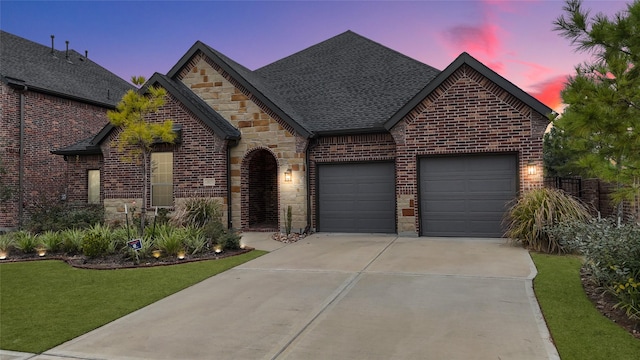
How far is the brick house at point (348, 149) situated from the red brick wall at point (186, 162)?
1.5 inches

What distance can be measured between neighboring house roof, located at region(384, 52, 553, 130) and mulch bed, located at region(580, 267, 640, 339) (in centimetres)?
587

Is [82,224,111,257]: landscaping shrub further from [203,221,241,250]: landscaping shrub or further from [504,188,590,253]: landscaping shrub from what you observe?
[504,188,590,253]: landscaping shrub

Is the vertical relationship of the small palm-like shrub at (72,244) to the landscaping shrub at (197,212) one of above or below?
below

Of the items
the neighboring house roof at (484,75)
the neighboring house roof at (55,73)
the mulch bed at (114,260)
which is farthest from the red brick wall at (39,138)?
the neighboring house roof at (484,75)

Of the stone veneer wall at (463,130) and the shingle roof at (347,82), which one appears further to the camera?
the shingle roof at (347,82)

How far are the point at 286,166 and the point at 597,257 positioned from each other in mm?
9376

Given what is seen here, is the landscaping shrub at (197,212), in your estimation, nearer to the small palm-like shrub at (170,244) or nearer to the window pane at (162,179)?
the window pane at (162,179)

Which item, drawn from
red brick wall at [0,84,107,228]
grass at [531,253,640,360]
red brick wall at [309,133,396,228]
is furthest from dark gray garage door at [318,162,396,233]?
red brick wall at [0,84,107,228]

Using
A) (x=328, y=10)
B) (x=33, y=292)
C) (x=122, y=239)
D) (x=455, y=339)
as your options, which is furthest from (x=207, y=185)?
(x=455, y=339)

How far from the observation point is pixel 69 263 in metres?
8.63

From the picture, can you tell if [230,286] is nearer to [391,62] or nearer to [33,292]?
[33,292]

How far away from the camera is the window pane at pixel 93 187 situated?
16.3 m

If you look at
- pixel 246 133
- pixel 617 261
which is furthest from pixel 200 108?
pixel 617 261

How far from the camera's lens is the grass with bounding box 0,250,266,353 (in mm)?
4598
